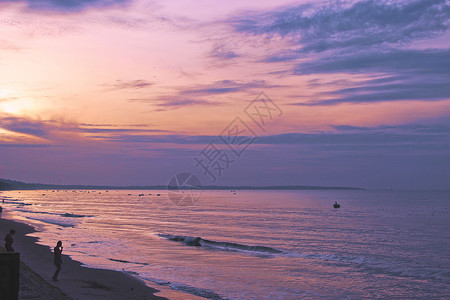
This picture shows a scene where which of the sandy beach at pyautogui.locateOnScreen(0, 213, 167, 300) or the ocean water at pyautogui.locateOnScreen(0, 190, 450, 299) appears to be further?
the ocean water at pyautogui.locateOnScreen(0, 190, 450, 299)

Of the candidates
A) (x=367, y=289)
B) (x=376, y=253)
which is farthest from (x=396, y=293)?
(x=376, y=253)

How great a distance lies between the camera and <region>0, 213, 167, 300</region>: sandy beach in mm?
16766

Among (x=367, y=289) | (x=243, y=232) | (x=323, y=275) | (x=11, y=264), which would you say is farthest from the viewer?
(x=243, y=232)

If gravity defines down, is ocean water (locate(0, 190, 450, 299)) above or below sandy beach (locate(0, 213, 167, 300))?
below

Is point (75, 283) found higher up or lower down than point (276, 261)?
higher up

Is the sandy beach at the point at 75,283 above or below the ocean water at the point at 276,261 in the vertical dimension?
above

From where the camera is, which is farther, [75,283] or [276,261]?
[276,261]

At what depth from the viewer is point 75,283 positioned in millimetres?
21094

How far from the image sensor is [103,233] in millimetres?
48531

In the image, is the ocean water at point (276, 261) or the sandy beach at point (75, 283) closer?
the sandy beach at point (75, 283)

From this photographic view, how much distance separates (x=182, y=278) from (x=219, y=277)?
91.6 inches

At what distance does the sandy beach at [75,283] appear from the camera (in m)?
16.8

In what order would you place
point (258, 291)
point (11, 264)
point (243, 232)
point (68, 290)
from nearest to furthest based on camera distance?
point (11, 264)
point (68, 290)
point (258, 291)
point (243, 232)

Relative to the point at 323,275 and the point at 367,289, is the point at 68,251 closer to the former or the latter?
the point at 323,275
